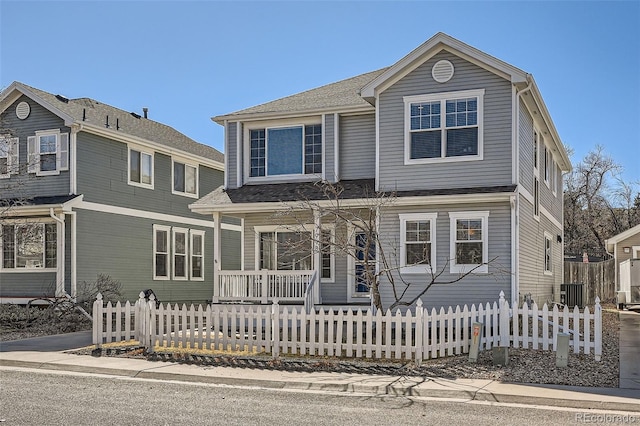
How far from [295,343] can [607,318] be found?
13363 mm

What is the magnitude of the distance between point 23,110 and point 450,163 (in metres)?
15.2

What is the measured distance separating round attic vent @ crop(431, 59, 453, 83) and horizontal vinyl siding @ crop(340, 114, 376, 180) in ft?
8.18

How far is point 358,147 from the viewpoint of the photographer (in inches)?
787

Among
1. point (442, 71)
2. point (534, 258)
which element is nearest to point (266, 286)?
point (442, 71)

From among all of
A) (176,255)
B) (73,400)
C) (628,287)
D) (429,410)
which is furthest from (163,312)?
(628,287)

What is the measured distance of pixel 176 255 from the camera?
90.9 feet

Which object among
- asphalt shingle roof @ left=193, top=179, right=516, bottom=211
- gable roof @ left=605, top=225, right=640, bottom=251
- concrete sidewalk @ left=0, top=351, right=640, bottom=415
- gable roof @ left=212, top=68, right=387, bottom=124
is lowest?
concrete sidewalk @ left=0, top=351, right=640, bottom=415

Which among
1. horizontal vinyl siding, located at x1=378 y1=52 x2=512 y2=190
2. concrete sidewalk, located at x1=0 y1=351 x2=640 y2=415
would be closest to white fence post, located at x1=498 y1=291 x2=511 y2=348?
concrete sidewalk, located at x1=0 y1=351 x2=640 y2=415

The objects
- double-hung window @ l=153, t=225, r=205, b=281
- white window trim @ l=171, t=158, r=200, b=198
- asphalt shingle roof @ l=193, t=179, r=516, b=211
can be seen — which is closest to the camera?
asphalt shingle roof @ l=193, t=179, r=516, b=211

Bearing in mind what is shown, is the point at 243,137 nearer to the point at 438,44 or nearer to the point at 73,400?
the point at 438,44

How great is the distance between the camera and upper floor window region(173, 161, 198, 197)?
27719mm

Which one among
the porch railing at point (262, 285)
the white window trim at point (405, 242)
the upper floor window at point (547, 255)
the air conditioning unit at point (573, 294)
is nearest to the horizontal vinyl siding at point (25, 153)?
the porch railing at point (262, 285)

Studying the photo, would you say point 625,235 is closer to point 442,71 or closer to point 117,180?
point 442,71

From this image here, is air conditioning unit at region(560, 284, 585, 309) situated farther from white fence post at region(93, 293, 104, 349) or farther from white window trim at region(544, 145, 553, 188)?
white fence post at region(93, 293, 104, 349)
